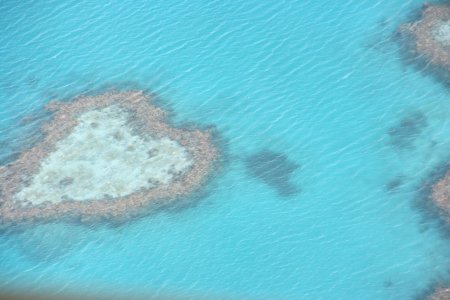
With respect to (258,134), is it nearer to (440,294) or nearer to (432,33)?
(440,294)

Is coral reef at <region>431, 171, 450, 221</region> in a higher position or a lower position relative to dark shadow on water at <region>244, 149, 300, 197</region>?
lower

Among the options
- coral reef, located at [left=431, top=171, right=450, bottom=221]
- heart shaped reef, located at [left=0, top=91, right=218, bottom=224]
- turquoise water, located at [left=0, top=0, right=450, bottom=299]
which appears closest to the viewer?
turquoise water, located at [left=0, top=0, right=450, bottom=299]

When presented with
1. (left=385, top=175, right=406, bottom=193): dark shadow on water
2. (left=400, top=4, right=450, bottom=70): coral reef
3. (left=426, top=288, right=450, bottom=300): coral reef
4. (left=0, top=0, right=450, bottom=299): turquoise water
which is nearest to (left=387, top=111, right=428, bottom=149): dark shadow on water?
(left=0, top=0, right=450, bottom=299): turquoise water

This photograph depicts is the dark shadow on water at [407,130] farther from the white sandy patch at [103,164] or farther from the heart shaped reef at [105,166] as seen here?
the white sandy patch at [103,164]

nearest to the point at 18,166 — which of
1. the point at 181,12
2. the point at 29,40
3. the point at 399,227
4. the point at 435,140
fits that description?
the point at 29,40

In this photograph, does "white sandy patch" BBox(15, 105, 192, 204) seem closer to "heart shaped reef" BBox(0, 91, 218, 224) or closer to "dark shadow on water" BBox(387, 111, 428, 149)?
"heart shaped reef" BBox(0, 91, 218, 224)

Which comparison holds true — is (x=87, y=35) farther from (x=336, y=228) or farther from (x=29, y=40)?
(x=336, y=228)
